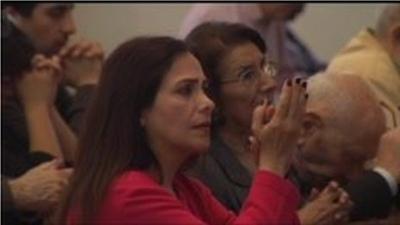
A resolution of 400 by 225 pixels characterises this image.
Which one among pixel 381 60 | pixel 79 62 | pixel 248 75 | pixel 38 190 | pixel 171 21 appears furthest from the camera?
pixel 171 21

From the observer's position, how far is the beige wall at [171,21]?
3.62 meters

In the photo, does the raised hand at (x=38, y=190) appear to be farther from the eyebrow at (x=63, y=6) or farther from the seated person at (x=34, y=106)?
the eyebrow at (x=63, y=6)

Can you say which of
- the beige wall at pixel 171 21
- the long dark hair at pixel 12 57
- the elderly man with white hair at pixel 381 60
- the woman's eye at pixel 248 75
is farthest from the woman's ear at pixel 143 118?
the beige wall at pixel 171 21

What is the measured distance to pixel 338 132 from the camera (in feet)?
6.64

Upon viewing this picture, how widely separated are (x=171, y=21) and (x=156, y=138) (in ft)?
6.88

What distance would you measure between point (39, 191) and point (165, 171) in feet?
1.47

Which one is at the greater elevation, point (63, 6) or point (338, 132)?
point (63, 6)

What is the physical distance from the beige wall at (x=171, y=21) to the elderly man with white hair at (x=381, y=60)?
873mm

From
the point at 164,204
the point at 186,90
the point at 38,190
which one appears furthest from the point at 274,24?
the point at 164,204

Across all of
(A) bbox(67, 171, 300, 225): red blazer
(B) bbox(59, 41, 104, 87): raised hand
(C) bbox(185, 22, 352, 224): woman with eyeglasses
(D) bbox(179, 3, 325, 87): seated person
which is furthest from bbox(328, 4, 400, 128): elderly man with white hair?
(A) bbox(67, 171, 300, 225): red blazer

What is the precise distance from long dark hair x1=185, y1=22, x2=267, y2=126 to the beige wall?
1.42 metres

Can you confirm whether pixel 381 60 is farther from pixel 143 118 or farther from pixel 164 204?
pixel 164 204

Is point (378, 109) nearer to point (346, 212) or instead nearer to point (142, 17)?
point (346, 212)

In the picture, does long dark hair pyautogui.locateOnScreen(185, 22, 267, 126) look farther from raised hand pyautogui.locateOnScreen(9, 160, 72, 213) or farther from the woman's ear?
the woman's ear
